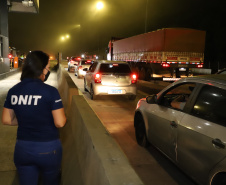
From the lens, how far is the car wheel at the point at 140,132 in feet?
17.4

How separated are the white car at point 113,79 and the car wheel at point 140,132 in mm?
4835

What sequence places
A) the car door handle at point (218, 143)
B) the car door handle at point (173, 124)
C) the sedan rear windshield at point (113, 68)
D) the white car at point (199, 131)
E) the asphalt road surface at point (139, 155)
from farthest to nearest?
the sedan rear windshield at point (113, 68), the asphalt road surface at point (139, 155), the car door handle at point (173, 124), the white car at point (199, 131), the car door handle at point (218, 143)

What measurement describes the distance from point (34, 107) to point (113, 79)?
8235 mm

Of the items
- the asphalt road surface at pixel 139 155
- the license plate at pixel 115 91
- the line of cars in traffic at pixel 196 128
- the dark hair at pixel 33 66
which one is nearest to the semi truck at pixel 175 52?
the license plate at pixel 115 91

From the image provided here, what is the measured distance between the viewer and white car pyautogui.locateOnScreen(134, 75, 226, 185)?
9.82 ft

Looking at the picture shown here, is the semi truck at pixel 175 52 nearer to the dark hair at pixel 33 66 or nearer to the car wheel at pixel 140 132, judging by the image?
the car wheel at pixel 140 132

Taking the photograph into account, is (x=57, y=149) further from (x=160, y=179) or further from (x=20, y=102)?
(x=160, y=179)

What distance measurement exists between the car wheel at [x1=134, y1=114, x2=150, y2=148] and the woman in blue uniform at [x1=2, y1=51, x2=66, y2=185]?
3.08 m

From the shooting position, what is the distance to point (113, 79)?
10477 millimetres

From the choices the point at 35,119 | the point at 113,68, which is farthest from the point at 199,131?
the point at 113,68

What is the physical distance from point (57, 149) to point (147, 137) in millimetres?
2879

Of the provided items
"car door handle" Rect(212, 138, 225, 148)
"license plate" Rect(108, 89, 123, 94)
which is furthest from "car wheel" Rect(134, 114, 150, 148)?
"license plate" Rect(108, 89, 123, 94)

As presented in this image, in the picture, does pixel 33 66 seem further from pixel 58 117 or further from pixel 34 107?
pixel 58 117

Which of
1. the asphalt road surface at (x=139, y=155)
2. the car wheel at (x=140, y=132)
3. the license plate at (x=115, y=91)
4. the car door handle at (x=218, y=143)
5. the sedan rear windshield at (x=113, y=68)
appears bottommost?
the asphalt road surface at (x=139, y=155)
